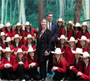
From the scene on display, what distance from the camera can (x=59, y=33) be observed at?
235 inches

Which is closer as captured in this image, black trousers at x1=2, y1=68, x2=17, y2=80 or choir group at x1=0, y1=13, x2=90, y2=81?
choir group at x1=0, y1=13, x2=90, y2=81

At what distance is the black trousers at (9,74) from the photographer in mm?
4776

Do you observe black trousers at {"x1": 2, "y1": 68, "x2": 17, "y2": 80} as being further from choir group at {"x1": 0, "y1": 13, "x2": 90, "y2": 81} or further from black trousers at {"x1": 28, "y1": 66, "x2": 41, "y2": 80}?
black trousers at {"x1": 28, "y1": 66, "x2": 41, "y2": 80}

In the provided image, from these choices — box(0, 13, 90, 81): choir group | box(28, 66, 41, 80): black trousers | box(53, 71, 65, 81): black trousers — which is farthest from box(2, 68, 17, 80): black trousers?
box(53, 71, 65, 81): black trousers

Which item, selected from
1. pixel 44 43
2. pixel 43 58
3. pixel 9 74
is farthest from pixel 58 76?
pixel 9 74

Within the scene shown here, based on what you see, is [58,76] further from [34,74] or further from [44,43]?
[44,43]

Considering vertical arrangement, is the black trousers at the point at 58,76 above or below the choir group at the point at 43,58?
below

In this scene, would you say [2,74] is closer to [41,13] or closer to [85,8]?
[41,13]

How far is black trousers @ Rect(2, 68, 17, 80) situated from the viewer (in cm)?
478

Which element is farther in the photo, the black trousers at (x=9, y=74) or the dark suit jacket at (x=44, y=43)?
the black trousers at (x=9, y=74)

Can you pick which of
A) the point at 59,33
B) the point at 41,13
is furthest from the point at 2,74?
the point at 41,13

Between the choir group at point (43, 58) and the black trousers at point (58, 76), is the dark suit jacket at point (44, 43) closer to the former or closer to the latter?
the choir group at point (43, 58)

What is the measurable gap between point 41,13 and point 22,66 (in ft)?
12.2

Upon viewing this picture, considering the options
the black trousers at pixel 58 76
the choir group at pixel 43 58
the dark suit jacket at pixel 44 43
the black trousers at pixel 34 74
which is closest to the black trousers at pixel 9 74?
the choir group at pixel 43 58
